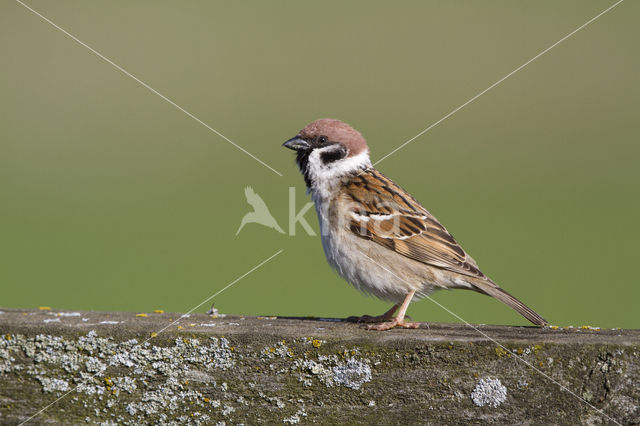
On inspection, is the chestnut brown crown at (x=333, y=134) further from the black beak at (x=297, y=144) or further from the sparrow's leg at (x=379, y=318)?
the sparrow's leg at (x=379, y=318)

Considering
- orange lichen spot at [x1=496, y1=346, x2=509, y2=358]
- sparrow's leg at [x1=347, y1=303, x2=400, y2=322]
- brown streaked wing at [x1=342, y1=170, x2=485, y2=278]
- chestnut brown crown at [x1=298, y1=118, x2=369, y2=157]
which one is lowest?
sparrow's leg at [x1=347, y1=303, x2=400, y2=322]

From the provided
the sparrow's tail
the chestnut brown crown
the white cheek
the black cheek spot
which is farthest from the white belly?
the chestnut brown crown

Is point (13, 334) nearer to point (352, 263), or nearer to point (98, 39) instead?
point (352, 263)

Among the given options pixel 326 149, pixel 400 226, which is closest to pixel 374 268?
pixel 400 226

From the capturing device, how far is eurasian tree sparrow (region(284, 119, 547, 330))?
4.66 metres

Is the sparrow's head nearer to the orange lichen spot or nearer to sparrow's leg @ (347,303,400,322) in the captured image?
sparrow's leg @ (347,303,400,322)

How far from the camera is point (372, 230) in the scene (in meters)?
4.88

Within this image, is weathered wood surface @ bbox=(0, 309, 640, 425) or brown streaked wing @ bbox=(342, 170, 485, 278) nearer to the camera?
weathered wood surface @ bbox=(0, 309, 640, 425)

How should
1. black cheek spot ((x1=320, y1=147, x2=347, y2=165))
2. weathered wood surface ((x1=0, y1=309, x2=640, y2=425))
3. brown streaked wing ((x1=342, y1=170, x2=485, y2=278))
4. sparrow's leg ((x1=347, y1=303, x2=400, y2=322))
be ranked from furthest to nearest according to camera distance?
black cheek spot ((x1=320, y1=147, x2=347, y2=165)) < brown streaked wing ((x1=342, y1=170, x2=485, y2=278)) < sparrow's leg ((x1=347, y1=303, x2=400, y2=322)) < weathered wood surface ((x1=0, y1=309, x2=640, y2=425))

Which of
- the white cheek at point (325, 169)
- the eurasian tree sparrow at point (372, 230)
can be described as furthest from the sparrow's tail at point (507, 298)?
the white cheek at point (325, 169)

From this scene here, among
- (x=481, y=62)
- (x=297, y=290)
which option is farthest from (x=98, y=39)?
(x=297, y=290)

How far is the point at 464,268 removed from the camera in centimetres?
466

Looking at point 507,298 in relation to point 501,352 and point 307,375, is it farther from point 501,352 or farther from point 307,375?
point 307,375

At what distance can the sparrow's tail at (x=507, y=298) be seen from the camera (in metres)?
3.86
